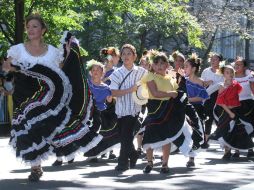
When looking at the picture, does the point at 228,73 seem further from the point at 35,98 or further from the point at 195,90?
the point at 35,98

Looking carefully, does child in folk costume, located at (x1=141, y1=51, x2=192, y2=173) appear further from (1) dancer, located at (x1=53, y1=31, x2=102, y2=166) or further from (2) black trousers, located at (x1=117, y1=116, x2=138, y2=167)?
(1) dancer, located at (x1=53, y1=31, x2=102, y2=166)

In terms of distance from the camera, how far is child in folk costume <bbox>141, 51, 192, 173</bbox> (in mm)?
9305

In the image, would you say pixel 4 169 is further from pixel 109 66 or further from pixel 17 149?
pixel 109 66

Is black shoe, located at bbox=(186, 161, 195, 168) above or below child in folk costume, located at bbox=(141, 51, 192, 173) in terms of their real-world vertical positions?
below

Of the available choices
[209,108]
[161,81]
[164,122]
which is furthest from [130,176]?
[209,108]

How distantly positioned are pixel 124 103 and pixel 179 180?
161 centimetres

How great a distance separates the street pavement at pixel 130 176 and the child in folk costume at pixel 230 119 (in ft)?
1.58

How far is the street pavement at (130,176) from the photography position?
313 inches

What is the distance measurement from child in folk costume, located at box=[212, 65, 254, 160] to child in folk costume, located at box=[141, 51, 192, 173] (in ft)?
6.94

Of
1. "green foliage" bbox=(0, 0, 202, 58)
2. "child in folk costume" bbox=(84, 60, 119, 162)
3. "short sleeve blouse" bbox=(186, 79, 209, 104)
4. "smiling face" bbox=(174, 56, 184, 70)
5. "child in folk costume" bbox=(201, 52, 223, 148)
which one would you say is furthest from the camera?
"green foliage" bbox=(0, 0, 202, 58)

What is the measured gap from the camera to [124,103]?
31.9 feet

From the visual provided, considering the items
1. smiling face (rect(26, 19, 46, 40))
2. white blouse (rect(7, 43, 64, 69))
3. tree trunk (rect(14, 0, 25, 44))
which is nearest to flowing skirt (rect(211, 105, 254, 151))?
white blouse (rect(7, 43, 64, 69))

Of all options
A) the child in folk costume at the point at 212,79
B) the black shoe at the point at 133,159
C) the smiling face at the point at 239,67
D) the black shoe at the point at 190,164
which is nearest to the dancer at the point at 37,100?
the black shoe at the point at 133,159

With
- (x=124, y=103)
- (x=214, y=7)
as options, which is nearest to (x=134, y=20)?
(x=214, y=7)
